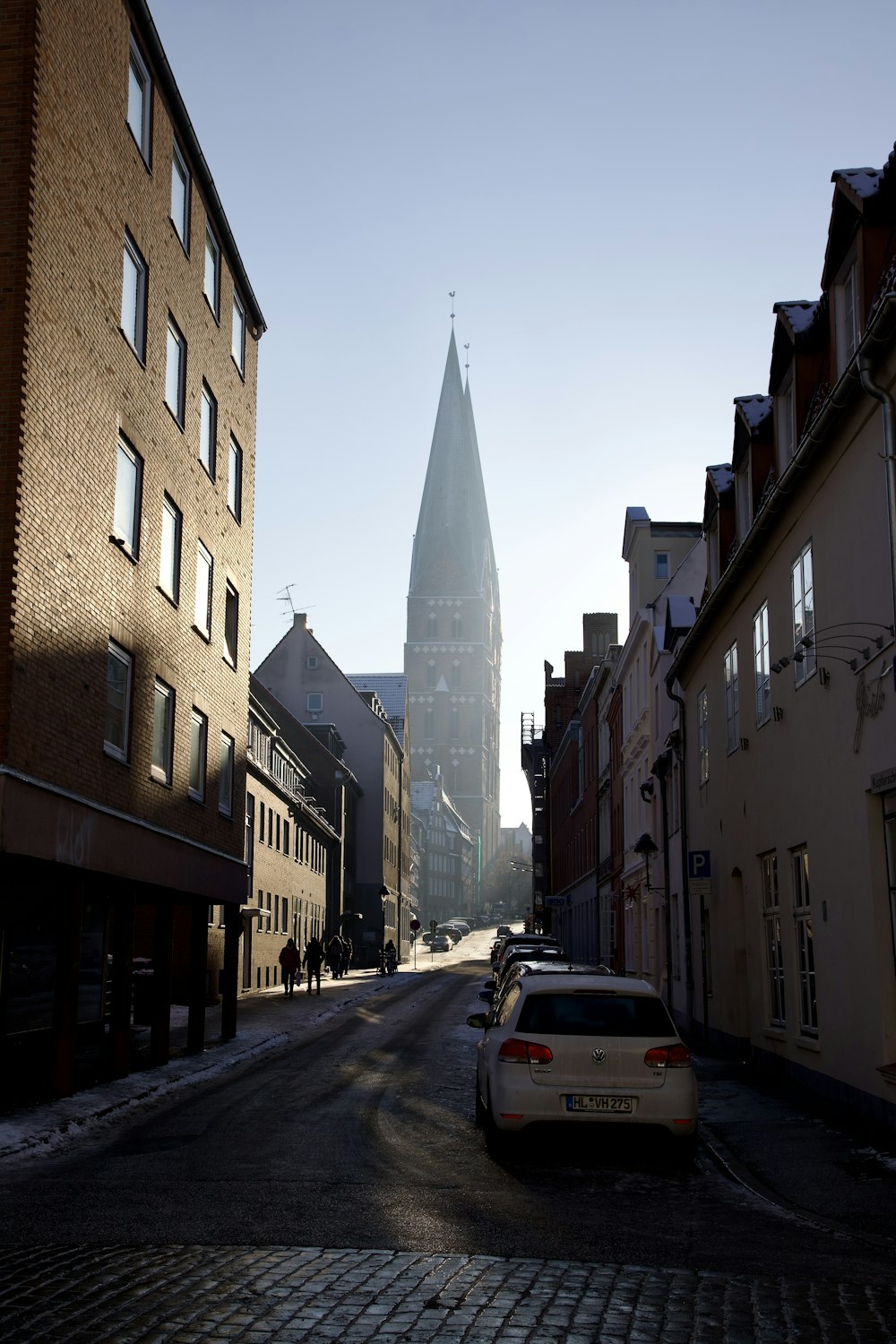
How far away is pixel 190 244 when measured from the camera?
21.3m

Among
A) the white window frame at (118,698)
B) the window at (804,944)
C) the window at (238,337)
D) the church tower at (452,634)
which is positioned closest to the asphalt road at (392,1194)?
the window at (804,944)

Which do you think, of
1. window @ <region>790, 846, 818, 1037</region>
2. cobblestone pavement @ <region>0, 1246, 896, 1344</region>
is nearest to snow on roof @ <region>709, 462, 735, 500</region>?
window @ <region>790, 846, 818, 1037</region>

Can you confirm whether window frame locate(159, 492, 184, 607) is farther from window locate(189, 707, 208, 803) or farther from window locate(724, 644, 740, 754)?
window locate(724, 644, 740, 754)

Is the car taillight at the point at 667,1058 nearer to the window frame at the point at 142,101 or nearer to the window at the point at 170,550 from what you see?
the window at the point at 170,550

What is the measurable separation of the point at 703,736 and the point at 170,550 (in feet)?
31.9

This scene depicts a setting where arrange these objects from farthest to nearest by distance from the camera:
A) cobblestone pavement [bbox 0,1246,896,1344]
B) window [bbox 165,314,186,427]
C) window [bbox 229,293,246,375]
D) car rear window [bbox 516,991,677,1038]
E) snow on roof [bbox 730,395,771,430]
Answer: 1. window [bbox 229,293,246,375]
2. window [bbox 165,314,186,427]
3. snow on roof [bbox 730,395,771,430]
4. car rear window [bbox 516,991,677,1038]
5. cobblestone pavement [bbox 0,1246,896,1344]

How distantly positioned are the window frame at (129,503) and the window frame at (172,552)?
1260 mm

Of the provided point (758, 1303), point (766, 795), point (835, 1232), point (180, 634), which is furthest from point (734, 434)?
point (758, 1303)

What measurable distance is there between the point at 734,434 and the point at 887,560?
876cm

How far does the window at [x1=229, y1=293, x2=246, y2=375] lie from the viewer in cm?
2506

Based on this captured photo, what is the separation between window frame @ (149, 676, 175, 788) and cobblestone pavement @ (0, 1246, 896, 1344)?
12.0 meters

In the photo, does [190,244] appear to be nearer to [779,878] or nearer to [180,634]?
[180,634]

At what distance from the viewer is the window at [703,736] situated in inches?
925

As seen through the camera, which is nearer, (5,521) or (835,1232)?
(835,1232)
